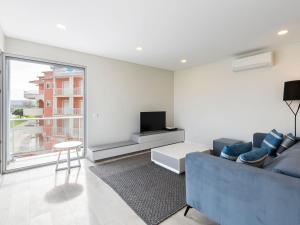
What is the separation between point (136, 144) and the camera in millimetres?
4133

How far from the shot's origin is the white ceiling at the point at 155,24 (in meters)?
1.96

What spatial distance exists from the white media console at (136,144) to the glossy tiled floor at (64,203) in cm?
75

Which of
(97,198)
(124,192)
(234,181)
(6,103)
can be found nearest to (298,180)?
(234,181)

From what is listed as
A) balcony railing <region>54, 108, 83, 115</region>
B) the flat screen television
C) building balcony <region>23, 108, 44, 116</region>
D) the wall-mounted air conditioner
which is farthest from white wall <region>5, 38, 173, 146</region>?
the wall-mounted air conditioner

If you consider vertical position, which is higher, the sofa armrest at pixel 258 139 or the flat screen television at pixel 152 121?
the flat screen television at pixel 152 121

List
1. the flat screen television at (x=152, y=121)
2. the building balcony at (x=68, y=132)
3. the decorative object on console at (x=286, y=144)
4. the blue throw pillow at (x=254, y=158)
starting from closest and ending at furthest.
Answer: the blue throw pillow at (x=254, y=158), the decorative object on console at (x=286, y=144), the building balcony at (x=68, y=132), the flat screen television at (x=152, y=121)

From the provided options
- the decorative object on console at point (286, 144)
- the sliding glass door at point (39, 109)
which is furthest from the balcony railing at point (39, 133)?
the decorative object on console at point (286, 144)

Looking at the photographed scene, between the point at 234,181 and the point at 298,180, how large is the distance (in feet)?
1.38

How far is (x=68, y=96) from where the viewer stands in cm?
394

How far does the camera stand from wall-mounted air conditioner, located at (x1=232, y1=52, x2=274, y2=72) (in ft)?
10.7

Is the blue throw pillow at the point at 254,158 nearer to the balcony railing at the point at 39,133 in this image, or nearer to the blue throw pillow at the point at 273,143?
the blue throw pillow at the point at 273,143

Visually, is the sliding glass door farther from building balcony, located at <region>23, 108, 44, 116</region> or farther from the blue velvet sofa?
the blue velvet sofa

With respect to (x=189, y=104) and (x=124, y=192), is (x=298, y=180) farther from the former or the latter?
(x=189, y=104)

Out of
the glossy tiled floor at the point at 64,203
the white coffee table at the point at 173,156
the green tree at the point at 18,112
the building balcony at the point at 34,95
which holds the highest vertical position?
the building balcony at the point at 34,95
